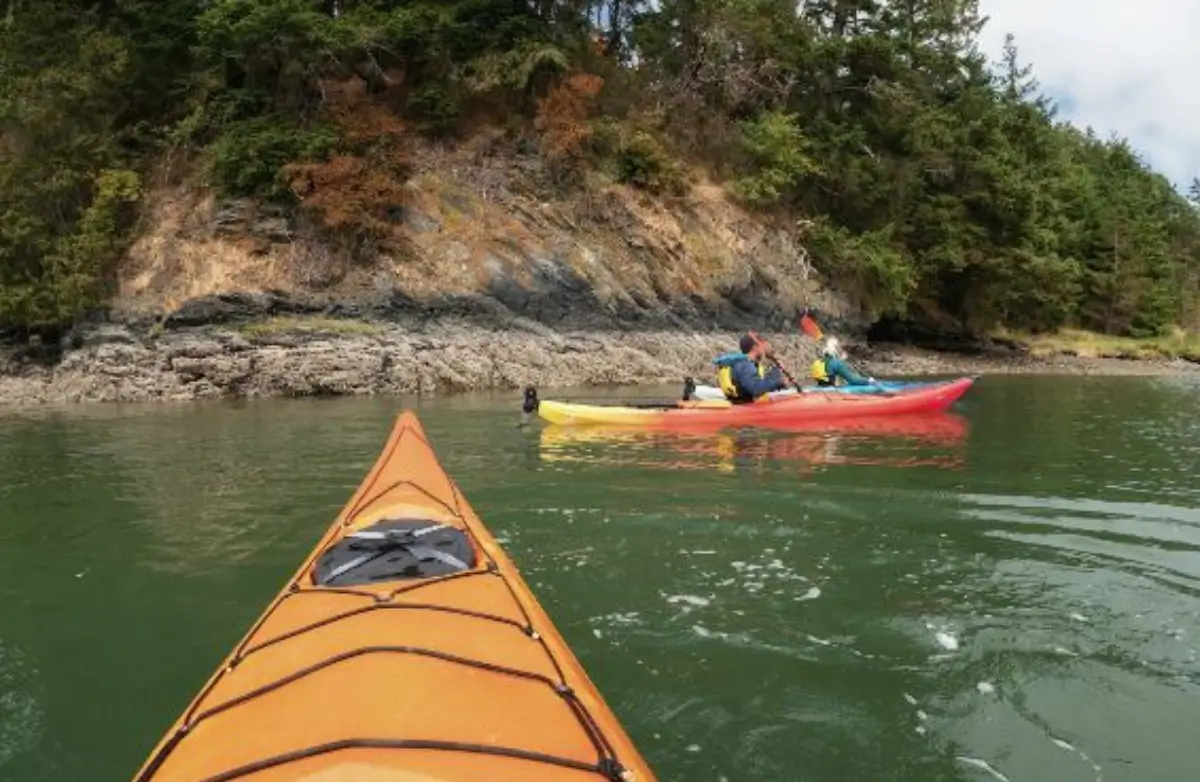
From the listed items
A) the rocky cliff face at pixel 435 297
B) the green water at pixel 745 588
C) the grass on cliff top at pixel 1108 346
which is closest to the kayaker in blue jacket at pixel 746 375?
the green water at pixel 745 588

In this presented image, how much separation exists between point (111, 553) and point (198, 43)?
18.7 metres

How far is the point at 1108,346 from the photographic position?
3312 centimetres

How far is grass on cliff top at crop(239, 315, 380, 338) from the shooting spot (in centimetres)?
1762

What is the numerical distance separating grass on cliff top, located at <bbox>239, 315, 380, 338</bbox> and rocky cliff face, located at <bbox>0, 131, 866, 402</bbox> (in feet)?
0.13

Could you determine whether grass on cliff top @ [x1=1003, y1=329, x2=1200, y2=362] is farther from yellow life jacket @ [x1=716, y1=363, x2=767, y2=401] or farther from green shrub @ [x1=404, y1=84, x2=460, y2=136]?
yellow life jacket @ [x1=716, y1=363, x2=767, y2=401]

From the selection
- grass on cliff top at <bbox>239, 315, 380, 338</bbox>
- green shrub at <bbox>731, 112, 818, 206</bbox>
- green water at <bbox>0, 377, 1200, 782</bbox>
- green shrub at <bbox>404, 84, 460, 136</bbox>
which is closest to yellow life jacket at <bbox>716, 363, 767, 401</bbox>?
green water at <bbox>0, 377, 1200, 782</bbox>

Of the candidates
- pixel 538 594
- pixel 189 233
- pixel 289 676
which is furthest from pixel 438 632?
pixel 189 233

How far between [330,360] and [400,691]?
15.4 m

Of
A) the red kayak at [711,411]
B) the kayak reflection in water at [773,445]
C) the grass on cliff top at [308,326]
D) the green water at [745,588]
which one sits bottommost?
the green water at [745,588]

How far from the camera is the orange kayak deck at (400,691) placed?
226 cm

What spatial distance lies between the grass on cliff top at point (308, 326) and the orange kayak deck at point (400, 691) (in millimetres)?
14448

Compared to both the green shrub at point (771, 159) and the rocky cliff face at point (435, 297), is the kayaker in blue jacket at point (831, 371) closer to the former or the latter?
the rocky cliff face at point (435, 297)

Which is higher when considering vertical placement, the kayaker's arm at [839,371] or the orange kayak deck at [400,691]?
the kayaker's arm at [839,371]

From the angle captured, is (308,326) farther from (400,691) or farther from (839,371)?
(400,691)
